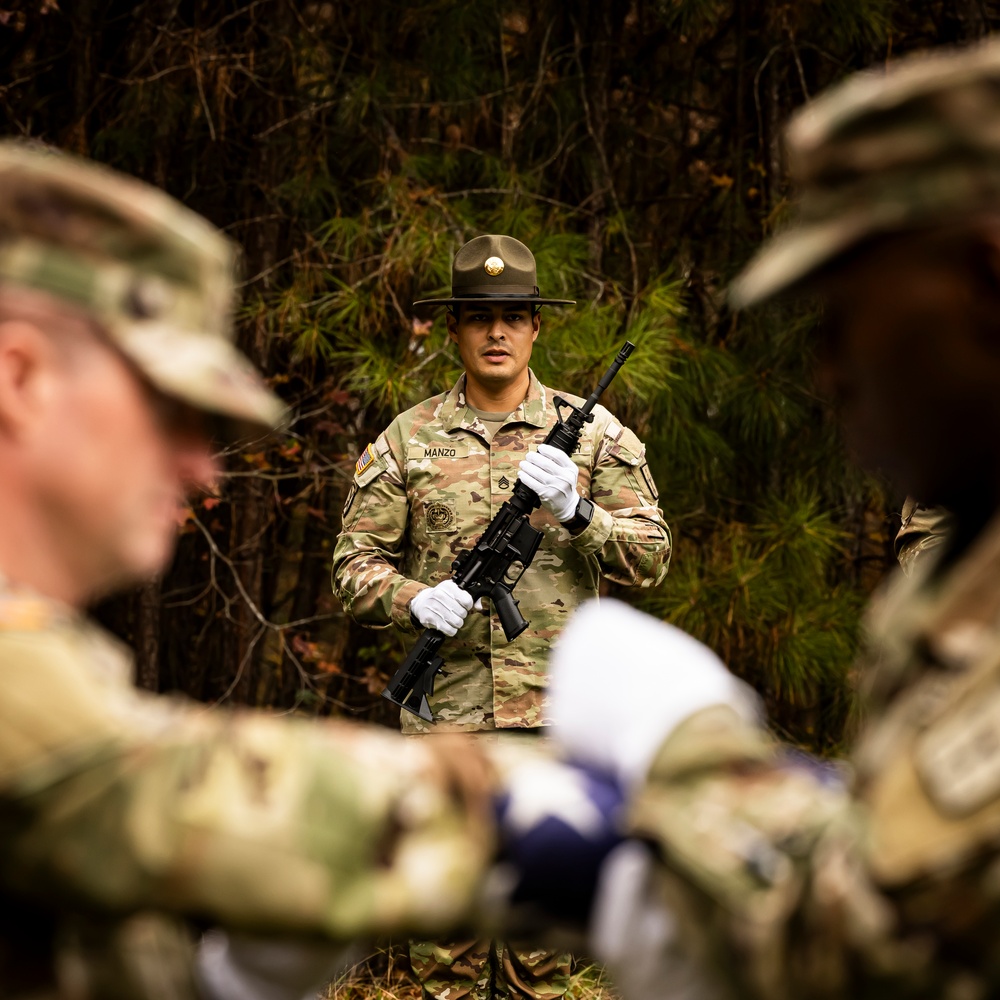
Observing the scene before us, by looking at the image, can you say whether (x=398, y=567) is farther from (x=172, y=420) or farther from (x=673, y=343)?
(x=172, y=420)

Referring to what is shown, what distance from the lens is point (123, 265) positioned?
1.15 m

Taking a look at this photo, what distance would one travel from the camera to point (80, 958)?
1093mm

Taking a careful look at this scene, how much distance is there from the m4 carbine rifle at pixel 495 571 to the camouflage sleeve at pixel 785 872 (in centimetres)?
285

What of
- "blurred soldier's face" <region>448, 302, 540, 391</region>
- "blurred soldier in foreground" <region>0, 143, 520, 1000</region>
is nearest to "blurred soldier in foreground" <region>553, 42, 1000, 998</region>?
"blurred soldier in foreground" <region>0, 143, 520, 1000</region>

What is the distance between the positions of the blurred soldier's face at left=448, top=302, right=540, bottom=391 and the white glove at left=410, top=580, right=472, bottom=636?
2.23 ft

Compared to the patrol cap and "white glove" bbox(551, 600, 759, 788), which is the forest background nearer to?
the patrol cap

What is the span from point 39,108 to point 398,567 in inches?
123

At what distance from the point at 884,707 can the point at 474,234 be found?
4694 mm

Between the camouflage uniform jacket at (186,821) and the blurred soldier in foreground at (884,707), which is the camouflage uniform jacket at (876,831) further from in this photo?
the camouflage uniform jacket at (186,821)

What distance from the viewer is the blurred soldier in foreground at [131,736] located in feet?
3.36

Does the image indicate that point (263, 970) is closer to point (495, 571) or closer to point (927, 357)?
point (927, 357)

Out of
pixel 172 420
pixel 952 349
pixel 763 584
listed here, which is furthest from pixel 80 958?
pixel 763 584

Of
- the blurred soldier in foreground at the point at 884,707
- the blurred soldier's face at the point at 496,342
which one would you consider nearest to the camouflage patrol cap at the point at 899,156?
the blurred soldier in foreground at the point at 884,707

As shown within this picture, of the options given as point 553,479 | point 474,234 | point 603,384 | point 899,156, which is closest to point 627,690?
point 899,156
